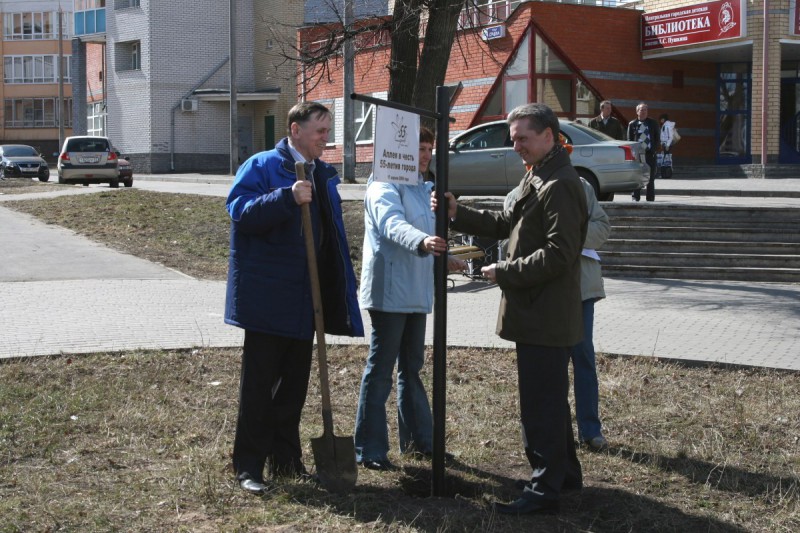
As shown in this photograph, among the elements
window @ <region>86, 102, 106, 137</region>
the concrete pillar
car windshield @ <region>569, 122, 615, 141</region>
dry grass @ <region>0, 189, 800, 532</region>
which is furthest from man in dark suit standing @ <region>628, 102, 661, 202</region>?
the concrete pillar

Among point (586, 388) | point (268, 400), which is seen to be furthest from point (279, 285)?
point (586, 388)

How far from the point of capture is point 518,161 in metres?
17.6

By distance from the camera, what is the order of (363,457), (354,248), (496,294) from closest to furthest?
(363,457), (496,294), (354,248)

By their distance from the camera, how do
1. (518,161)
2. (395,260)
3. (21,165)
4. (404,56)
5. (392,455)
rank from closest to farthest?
(395,260), (392,455), (404,56), (518,161), (21,165)

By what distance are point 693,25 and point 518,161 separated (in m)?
12.5

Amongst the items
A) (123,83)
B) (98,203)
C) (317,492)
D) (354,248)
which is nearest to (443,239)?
(317,492)

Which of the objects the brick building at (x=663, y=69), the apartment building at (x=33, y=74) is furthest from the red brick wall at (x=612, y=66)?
the apartment building at (x=33, y=74)

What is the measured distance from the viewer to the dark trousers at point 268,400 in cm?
518

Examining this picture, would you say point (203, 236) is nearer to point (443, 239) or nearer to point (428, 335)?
point (428, 335)

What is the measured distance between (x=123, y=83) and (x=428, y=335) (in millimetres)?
40276

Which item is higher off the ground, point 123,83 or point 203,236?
point 123,83

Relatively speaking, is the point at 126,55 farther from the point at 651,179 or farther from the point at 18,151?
the point at 651,179

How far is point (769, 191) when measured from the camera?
20500mm

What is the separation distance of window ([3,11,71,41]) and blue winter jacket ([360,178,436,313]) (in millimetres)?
71838
